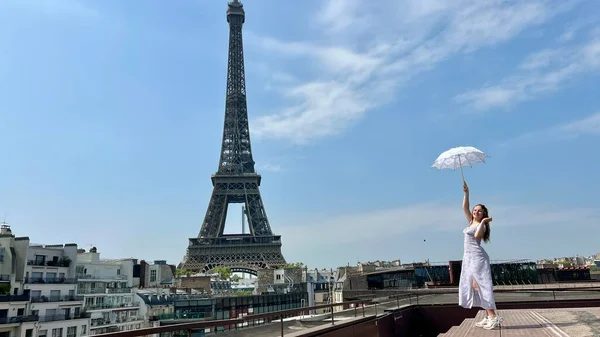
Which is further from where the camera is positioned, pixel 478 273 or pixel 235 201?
pixel 235 201

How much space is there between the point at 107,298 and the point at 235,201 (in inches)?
1890

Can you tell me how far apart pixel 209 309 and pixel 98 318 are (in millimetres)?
10952

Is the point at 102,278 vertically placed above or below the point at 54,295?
above

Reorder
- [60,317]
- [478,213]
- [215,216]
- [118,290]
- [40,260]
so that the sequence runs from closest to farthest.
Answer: [478,213], [60,317], [40,260], [118,290], [215,216]

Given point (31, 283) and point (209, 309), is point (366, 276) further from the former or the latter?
point (31, 283)

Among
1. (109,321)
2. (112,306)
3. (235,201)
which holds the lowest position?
(109,321)

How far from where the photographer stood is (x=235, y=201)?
296 feet

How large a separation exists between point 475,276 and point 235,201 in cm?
8530

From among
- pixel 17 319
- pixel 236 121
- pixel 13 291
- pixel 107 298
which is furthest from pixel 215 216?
pixel 17 319

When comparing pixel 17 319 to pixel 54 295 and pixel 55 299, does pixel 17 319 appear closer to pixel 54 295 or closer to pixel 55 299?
pixel 55 299

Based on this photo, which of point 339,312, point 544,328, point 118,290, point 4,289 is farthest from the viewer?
point 118,290

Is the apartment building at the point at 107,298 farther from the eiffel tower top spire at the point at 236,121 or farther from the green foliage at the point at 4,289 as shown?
the eiffel tower top spire at the point at 236,121

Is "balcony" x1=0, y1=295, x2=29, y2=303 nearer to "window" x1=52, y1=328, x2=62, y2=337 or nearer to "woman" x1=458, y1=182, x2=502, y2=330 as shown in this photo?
"window" x1=52, y1=328, x2=62, y2=337

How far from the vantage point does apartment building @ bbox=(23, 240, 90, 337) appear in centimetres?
3231
